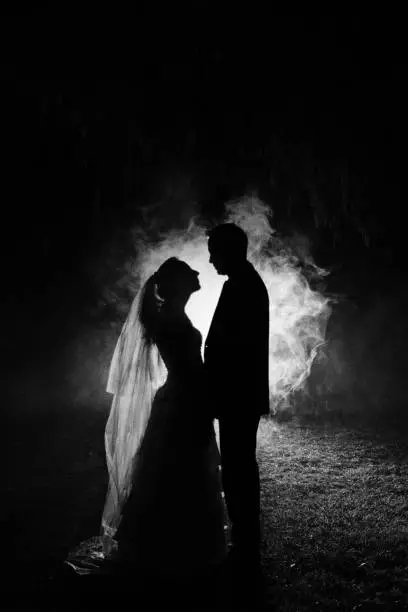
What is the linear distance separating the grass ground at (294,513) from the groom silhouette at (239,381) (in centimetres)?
73

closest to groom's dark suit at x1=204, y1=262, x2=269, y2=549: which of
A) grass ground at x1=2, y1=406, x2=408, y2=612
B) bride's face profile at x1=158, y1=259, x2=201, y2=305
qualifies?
bride's face profile at x1=158, y1=259, x2=201, y2=305

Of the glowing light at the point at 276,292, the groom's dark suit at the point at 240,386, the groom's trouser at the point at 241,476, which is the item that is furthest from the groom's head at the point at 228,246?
the glowing light at the point at 276,292

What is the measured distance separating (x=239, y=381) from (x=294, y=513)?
9.51 ft

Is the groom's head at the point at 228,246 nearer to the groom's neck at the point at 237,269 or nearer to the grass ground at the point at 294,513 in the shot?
the groom's neck at the point at 237,269

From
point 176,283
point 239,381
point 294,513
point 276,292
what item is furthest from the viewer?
point 276,292

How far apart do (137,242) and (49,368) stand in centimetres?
580

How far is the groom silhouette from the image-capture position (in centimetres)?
409

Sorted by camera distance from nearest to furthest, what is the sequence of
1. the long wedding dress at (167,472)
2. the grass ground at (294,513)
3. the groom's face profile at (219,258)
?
the long wedding dress at (167,472) → the grass ground at (294,513) → the groom's face profile at (219,258)

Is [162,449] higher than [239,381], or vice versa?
[239,381]

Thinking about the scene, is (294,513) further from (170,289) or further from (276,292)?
(276,292)

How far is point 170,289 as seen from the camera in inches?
174

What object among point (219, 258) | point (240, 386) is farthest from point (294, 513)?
point (219, 258)

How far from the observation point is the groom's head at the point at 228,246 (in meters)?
4.26

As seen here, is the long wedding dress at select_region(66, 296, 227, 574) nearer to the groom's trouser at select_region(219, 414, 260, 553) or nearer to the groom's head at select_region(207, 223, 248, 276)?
the groom's trouser at select_region(219, 414, 260, 553)
